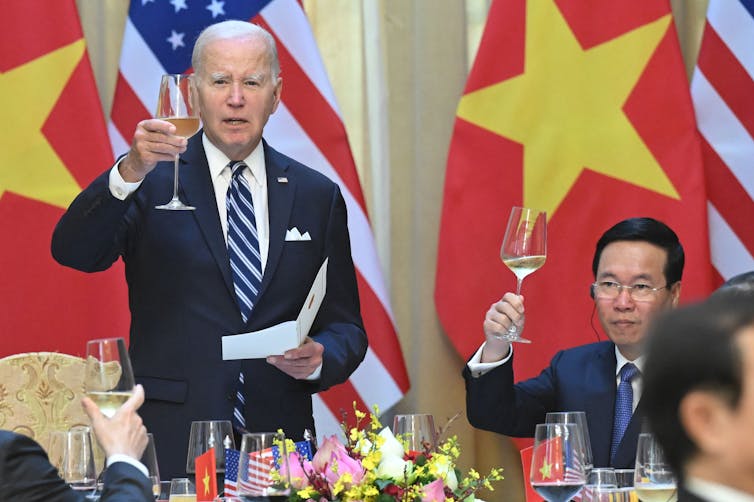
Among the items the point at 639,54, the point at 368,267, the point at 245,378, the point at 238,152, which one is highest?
the point at 639,54

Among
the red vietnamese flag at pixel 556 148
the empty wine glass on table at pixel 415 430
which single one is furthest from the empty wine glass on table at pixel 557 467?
the red vietnamese flag at pixel 556 148

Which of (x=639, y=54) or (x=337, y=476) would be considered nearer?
(x=337, y=476)

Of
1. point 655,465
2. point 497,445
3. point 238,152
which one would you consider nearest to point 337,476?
point 655,465

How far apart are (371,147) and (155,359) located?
1643 millimetres

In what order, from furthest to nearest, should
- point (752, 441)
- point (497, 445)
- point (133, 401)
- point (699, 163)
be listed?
1. point (497, 445)
2. point (699, 163)
3. point (133, 401)
4. point (752, 441)

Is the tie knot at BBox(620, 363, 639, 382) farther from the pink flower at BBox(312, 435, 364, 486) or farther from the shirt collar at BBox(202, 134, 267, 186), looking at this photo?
the pink flower at BBox(312, 435, 364, 486)

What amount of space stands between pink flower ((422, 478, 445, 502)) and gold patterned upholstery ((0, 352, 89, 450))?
1709 mm

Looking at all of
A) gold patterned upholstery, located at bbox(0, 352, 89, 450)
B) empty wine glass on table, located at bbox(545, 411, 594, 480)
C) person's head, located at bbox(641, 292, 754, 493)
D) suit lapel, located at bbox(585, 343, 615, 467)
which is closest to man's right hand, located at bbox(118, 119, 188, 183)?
gold patterned upholstery, located at bbox(0, 352, 89, 450)

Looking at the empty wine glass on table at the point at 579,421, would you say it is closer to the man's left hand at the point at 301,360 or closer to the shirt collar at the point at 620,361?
the man's left hand at the point at 301,360

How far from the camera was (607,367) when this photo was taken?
11.5 ft

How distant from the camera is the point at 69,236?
319cm

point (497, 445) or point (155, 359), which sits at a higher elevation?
point (155, 359)

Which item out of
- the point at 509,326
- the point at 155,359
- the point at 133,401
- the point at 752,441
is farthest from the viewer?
the point at 155,359

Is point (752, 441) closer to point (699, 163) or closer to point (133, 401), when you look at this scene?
point (133, 401)
